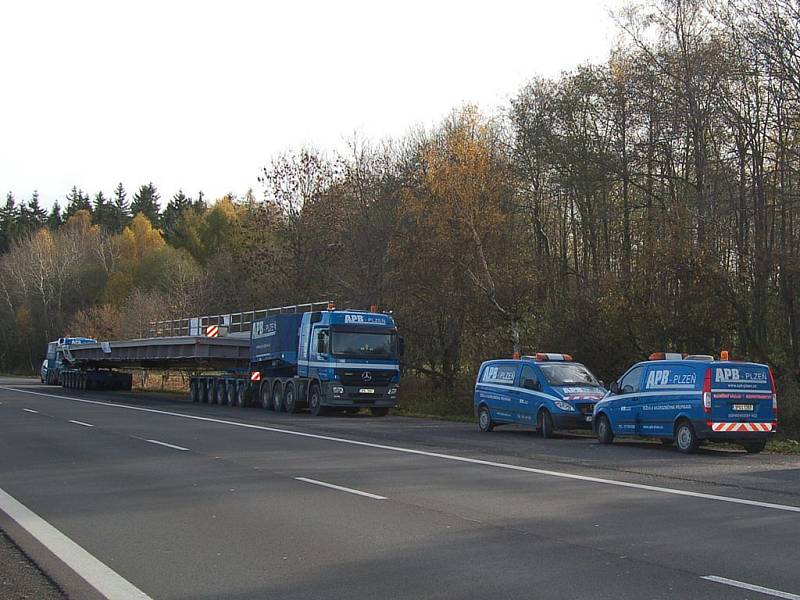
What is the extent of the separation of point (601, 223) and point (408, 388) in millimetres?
10827

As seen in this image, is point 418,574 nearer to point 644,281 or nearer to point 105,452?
point 105,452

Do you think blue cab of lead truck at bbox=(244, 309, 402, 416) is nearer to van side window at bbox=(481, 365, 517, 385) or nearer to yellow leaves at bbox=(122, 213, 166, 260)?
van side window at bbox=(481, 365, 517, 385)

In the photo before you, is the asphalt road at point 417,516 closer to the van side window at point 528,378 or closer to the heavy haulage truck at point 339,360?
the van side window at point 528,378

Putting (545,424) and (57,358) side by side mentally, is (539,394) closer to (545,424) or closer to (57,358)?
(545,424)

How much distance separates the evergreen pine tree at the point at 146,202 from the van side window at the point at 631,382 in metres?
125

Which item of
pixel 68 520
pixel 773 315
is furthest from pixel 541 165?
pixel 68 520

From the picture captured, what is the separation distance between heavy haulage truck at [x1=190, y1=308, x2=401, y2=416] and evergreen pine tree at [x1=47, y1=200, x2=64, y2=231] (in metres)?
111

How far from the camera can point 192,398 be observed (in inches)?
1777

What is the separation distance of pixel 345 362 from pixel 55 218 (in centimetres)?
11945

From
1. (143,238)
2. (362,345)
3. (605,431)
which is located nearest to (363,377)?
(362,345)

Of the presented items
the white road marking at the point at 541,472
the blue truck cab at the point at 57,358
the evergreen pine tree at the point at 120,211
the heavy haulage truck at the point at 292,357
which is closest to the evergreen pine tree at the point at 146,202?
the evergreen pine tree at the point at 120,211

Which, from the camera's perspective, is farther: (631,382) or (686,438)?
(631,382)

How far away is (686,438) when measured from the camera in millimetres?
18609

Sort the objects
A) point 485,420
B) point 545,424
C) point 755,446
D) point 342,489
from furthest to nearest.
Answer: point 485,420 → point 545,424 → point 755,446 → point 342,489
